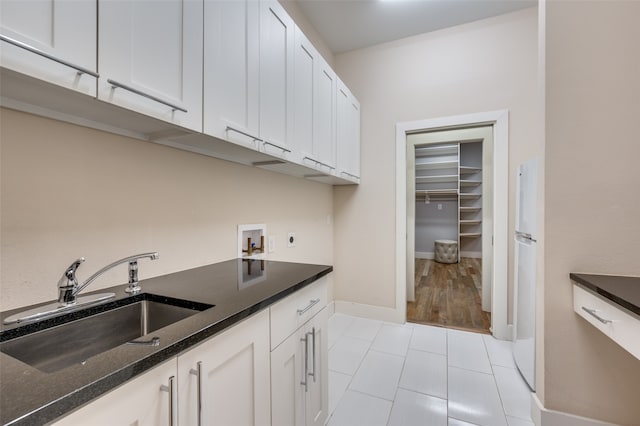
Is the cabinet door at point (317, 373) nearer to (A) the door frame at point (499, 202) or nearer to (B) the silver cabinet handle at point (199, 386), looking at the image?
(B) the silver cabinet handle at point (199, 386)

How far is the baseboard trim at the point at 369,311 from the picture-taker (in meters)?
2.90

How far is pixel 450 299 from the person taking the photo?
11.7 feet

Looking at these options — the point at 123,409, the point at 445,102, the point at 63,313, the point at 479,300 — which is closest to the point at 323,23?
the point at 445,102

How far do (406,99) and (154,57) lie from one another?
101 inches

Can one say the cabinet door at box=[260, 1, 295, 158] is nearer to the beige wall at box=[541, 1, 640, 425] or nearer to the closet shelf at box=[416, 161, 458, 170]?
the beige wall at box=[541, 1, 640, 425]

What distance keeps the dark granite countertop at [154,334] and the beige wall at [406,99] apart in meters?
1.77

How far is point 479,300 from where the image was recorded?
354cm

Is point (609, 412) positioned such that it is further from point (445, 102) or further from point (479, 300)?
point (445, 102)

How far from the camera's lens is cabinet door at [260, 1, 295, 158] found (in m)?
1.35

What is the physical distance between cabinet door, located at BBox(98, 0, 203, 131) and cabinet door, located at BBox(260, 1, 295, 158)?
1.29 feet

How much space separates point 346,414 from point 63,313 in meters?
1.50

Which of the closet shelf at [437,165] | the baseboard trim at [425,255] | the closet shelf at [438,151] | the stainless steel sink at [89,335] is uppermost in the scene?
the closet shelf at [438,151]

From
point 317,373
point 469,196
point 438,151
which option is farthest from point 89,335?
point 469,196

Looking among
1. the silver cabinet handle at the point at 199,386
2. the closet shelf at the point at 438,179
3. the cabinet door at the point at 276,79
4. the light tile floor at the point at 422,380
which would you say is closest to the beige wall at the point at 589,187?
the light tile floor at the point at 422,380
